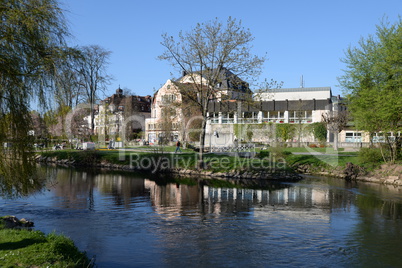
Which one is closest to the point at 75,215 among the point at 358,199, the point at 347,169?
the point at 358,199

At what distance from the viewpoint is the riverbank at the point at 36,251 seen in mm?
7699

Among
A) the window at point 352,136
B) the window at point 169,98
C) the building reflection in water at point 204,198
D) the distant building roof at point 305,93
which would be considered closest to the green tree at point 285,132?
the window at point 352,136

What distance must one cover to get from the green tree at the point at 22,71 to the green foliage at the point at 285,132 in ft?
156

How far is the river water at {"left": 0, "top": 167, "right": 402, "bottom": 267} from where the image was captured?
10.5 metres

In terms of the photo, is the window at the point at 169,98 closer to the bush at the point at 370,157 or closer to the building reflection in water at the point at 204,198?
the building reflection in water at the point at 204,198

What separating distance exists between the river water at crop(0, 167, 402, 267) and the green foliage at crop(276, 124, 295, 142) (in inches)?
1195

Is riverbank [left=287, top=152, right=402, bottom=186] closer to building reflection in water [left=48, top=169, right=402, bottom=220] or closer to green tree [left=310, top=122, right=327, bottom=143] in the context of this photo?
building reflection in water [left=48, top=169, right=402, bottom=220]

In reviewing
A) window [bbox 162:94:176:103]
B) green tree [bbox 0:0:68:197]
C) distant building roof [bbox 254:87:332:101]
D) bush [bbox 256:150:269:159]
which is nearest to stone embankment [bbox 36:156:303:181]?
window [bbox 162:94:176:103]

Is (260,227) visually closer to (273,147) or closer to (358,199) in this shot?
(358,199)

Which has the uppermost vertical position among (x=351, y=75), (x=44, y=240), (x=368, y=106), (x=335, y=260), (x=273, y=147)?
(x=351, y=75)

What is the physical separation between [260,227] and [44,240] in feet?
24.7

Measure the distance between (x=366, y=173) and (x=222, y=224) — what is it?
2087 centimetres

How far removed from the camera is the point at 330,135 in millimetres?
56156

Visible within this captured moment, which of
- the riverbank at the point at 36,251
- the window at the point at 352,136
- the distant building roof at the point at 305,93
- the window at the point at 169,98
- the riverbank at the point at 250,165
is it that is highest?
the distant building roof at the point at 305,93
